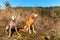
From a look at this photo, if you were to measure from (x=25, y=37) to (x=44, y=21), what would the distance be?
7.65 m

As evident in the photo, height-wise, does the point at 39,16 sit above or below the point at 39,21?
above

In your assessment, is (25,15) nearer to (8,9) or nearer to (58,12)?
(8,9)

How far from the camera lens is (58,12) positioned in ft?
85.3

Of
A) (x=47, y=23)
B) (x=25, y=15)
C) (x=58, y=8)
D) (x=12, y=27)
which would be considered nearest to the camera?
(x=12, y=27)

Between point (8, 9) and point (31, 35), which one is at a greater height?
point (8, 9)

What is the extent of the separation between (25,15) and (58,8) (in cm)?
459

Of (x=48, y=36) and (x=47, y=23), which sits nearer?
(x=48, y=36)

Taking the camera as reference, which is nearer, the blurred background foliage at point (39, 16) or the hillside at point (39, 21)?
the hillside at point (39, 21)

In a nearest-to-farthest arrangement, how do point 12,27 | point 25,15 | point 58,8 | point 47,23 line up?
point 12,27 < point 47,23 < point 25,15 < point 58,8

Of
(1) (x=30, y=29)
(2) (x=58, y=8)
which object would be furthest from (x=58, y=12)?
(1) (x=30, y=29)

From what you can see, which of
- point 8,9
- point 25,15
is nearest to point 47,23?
point 25,15

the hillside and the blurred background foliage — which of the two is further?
the blurred background foliage

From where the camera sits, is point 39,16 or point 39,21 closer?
point 39,21

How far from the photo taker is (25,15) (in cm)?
2452
